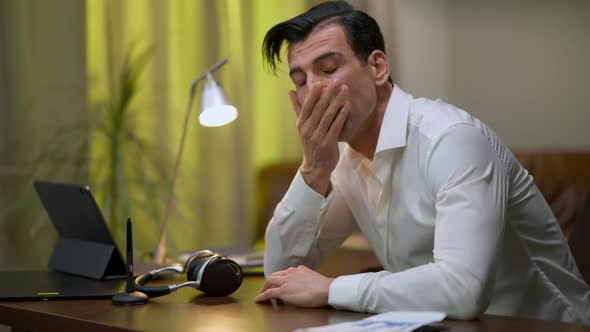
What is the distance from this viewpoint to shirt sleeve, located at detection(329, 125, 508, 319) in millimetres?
1410

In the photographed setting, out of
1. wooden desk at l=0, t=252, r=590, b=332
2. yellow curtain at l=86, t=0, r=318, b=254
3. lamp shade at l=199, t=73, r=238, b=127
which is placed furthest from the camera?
yellow curtain at l=86, t=0, r=318, b=254

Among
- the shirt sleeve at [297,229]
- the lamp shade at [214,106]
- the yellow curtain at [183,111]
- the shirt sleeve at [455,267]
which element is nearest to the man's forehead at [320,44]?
the shirt sleeve at [297,229]

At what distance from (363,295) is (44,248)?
2064mm

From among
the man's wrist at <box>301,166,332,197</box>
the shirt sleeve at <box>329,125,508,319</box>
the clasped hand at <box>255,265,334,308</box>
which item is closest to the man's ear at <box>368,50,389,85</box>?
the man's wrist at <box>301,166,332,197</box>

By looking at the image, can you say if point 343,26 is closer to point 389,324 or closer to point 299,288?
point 299,288

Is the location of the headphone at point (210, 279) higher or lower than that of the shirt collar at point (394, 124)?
lower

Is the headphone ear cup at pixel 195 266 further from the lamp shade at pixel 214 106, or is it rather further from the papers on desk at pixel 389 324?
the lamp shade at pixel 214 106

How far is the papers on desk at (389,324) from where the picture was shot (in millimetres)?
1217

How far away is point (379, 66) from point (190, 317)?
718 millimetres

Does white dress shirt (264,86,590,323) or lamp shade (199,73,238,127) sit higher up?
lamp shade (199,73,238,127)

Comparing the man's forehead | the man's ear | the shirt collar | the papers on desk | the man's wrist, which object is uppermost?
the man's forehead

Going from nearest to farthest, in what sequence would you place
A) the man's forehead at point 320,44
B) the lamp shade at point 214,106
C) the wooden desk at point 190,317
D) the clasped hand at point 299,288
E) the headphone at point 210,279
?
the wooden desk at point 190,317
the clasped hand at point 299,288
the headphone at point 210,279
the man's forehead at point 320,44
the lamp shade at point 214,106

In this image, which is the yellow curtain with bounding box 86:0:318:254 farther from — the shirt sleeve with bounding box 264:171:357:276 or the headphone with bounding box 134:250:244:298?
the headphone with bounding box 134:250:244:298

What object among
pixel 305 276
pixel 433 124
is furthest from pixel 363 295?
pixel 433 124
